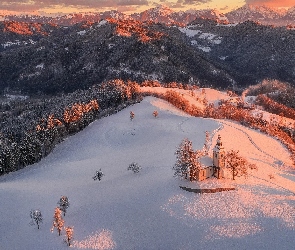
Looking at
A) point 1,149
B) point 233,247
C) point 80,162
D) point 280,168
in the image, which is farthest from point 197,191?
point 1,149

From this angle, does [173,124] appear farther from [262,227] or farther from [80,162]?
[262,227]

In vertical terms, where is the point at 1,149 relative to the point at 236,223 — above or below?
below

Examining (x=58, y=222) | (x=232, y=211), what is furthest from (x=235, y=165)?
(x=58, y=222)

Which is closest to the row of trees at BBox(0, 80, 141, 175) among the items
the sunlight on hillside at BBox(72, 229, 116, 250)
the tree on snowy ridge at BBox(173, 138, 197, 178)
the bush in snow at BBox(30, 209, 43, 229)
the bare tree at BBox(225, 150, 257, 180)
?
the bush in snow at BBox(30, 209, 43, 229)

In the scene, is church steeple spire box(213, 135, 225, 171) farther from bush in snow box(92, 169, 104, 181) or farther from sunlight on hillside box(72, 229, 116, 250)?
bush in snow box(92, 169, 104, 181)

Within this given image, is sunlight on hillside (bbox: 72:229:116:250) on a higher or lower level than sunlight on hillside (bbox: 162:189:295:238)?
lower

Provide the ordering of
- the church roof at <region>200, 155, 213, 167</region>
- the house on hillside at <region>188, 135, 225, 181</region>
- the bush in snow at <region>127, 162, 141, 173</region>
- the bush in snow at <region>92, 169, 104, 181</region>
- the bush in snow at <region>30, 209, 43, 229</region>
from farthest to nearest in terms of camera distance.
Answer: the bush in snow at <region>92, 169, 104, 181</region> < the bush in snow at <region>127, 162, 141, 173</region> < the church roof at <region>200, 155, 213, 167</region> < the house on hillside at <region>188, 135, 225, 181</region> < the bush in snow at <region>30, 209, 43, 229</region>

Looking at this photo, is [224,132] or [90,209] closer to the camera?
[90,209]

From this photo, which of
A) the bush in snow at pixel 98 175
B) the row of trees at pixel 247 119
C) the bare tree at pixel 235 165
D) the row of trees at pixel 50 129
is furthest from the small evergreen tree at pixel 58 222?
the row of trees at pixel 247 119
